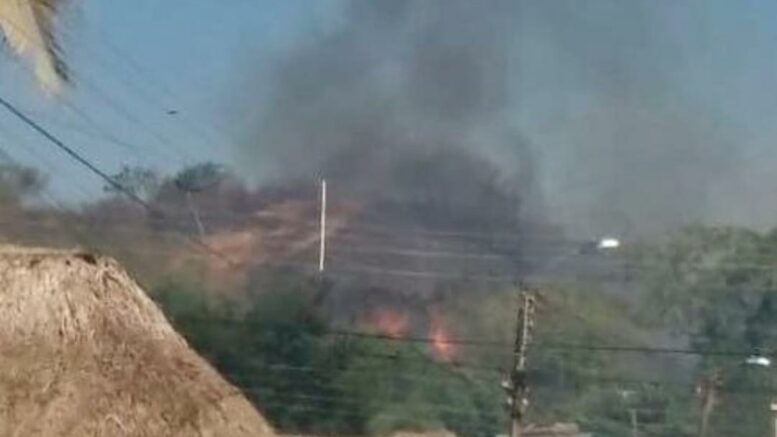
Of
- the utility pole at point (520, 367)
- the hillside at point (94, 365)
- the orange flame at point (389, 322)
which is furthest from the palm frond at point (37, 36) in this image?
the orange flame at point (389, 322)

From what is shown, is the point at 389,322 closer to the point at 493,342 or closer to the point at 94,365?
the point at 493,342

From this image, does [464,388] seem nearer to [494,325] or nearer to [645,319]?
[494,325]

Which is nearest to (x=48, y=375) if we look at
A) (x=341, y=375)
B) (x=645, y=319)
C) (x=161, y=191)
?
(x=161, y=191)

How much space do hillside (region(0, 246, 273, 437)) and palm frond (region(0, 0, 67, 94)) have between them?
1497 millimetres

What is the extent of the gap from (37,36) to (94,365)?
107 inches

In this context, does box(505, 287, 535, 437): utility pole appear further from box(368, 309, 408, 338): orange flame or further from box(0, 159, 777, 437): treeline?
box(368, 309, 408, 338): orange flame

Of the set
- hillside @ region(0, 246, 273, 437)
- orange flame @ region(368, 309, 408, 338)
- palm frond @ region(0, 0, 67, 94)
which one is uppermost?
orange flame @ region(368, 309, 408, 338)

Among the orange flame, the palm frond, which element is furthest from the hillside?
the orange flame

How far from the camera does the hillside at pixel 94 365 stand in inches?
627

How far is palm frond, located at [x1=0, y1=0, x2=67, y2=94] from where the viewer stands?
16672 mm

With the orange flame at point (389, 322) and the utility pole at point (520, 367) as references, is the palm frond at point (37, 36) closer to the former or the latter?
the utility pole at point (520, 367)

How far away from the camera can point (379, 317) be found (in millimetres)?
71938

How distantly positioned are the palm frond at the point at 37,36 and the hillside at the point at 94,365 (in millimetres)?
1497

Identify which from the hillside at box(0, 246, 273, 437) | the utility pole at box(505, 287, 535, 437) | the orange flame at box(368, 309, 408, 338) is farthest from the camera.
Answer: the orange flame at box(368, 309, 408, 338)
